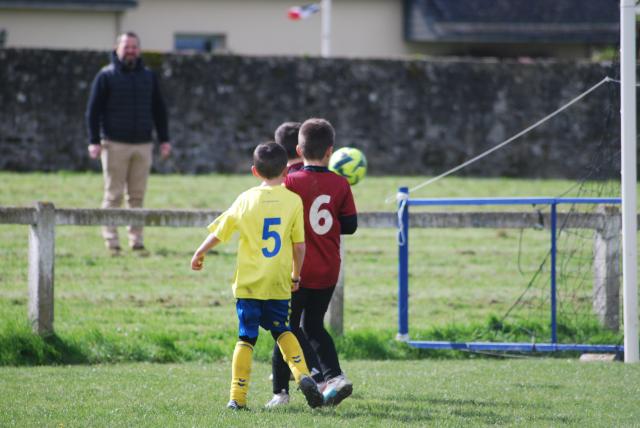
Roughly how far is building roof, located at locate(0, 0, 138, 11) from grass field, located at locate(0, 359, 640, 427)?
1858 centimetres

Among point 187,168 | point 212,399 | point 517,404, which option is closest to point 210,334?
point 212,399

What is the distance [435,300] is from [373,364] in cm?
259

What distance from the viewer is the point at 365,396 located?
7613mm

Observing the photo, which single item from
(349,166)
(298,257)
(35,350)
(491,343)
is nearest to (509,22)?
(491,343)

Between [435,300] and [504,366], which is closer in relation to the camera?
[504,366]

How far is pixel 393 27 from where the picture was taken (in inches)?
1200

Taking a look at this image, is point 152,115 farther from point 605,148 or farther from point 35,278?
point 605,148

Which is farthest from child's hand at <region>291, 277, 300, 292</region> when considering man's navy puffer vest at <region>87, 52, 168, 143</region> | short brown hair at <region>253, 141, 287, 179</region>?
man's navy puffer vest at <region>87, 52, 168, 143</region>

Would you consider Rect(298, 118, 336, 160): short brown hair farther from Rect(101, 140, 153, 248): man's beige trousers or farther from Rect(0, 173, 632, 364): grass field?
Rect(101, 140, 153, 248): man's beige trousers

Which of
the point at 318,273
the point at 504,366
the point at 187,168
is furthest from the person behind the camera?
the point at 187,168

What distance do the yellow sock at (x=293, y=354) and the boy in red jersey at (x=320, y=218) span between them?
12.7 inches

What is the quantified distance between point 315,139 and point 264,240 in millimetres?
744

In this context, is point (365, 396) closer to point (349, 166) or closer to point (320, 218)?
point (320, 218)

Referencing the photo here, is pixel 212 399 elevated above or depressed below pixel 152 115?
below
